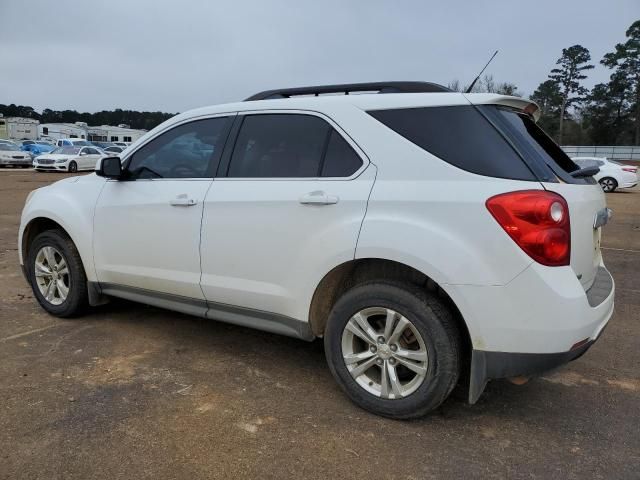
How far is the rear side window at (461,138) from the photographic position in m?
2.64

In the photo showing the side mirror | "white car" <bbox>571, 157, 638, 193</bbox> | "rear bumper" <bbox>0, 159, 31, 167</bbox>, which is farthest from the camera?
"rear bumper" <bbox>0, 159, 31, 167</bbox>

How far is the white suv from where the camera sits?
255 cm

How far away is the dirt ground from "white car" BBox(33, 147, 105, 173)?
1000 inches

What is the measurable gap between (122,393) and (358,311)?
59.3 inches

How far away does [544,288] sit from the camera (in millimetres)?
2490

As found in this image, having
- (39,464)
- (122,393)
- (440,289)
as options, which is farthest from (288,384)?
(39,464)

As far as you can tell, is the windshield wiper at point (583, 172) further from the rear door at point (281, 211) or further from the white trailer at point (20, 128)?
the white trailer at point (20, 128)

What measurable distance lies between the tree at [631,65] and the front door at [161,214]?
74480 mm

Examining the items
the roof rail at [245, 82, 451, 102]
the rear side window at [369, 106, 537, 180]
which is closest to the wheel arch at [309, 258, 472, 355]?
the rear side window at [369, 106, 537, 180]

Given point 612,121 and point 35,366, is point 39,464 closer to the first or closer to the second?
point 35,366

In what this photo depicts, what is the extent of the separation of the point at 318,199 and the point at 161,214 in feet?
4.23

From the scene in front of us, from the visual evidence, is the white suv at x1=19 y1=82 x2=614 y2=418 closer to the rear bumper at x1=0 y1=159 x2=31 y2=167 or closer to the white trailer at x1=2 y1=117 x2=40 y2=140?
the rear bumper at x1=0 y1=159 x2=31 y2=167

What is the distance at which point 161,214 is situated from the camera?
3682 mm

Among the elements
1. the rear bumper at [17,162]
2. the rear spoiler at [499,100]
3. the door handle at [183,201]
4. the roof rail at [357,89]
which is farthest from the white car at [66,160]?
the rear spoiler at [499,100]
